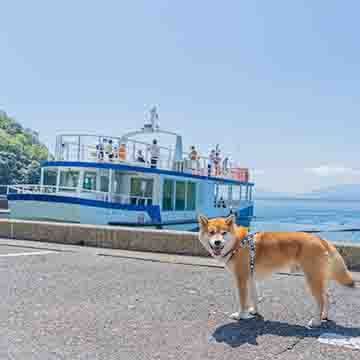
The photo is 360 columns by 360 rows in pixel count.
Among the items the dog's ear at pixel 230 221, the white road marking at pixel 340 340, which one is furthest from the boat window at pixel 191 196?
the white road marking at pixel 340 340

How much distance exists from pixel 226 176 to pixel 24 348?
77.3ft

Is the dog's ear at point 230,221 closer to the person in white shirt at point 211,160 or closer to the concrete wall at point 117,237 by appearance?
the concrete wall at point 117,237

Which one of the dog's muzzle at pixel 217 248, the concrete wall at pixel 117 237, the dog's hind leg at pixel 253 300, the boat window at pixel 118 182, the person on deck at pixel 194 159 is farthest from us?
the person on deck at pixel 194 159

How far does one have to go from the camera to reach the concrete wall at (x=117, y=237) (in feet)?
26.9

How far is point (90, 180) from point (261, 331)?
15253 millimetres

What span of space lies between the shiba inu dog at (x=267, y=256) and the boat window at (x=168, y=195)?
15.7 metres

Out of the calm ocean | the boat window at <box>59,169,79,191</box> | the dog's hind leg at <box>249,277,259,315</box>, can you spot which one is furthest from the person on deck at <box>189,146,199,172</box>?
the dog's hind leg at <box>249,277,259,315</box>

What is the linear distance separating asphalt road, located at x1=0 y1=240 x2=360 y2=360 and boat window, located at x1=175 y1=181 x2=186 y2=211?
14160 millimetres

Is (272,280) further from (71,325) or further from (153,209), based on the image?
(153,209)

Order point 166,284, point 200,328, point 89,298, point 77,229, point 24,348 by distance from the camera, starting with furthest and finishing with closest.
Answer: point 77,229 < point 166,284 < point 89,298 < point 200,328 < point 24,348

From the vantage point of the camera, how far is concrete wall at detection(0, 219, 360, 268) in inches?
323

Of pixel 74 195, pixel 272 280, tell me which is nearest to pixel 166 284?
pixel 272 280

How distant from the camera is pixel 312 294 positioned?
403 centimetres

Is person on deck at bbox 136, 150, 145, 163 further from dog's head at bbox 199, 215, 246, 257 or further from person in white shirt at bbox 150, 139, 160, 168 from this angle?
dog's head at bbox 199, 215, 246, 257
